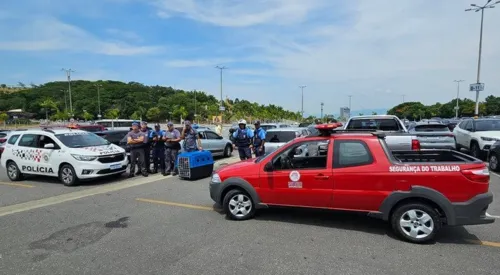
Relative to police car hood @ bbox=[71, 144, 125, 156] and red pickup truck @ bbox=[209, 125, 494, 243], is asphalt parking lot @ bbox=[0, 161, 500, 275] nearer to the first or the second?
red pickup truck @ bbox=[209, 125, 494, 243]

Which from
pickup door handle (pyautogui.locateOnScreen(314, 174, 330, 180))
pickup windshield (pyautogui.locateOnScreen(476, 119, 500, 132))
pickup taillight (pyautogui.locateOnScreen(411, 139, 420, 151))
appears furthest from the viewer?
pickup windshield (pyautogui.locateOnScreen(476, 119, 500, 132))

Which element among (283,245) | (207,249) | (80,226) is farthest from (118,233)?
(283,245)

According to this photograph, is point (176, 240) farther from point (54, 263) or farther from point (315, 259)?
point (315, 259)

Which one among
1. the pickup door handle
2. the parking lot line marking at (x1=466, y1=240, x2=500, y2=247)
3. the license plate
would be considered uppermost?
the pickup door handle

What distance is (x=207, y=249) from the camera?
431 cm

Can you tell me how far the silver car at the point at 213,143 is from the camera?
14016 mm

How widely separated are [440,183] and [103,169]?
26.9 feet

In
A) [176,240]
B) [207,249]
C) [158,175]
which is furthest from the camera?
[158,175]

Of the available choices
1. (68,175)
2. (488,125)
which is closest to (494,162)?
(488,125)

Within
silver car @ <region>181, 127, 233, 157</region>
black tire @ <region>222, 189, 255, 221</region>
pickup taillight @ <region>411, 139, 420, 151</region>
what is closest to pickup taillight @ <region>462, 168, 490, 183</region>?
black tire @ <region>222, 189, 255, 221</region>

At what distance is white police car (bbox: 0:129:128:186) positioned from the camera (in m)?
8.77

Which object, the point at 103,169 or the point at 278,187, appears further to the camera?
the point at 103,169

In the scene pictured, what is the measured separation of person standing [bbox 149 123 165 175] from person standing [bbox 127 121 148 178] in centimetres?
42

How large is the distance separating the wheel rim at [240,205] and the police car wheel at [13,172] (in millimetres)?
8091
